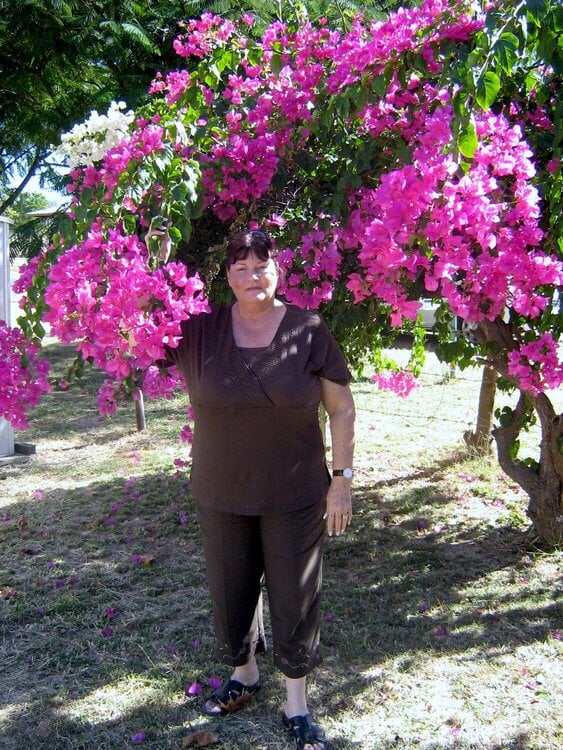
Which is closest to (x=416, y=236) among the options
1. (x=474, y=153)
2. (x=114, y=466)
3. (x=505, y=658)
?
(x=474, y=153)

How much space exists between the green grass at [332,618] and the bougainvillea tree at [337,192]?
1085 mm

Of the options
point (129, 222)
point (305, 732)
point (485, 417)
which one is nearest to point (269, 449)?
point (129, 222)

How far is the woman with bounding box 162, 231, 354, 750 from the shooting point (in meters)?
2.35

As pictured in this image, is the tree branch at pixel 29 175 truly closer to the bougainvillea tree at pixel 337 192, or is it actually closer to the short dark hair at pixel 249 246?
the bougainvillea tree at pixel 337 192

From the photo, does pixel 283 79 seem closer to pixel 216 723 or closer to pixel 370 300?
pixel 370 300

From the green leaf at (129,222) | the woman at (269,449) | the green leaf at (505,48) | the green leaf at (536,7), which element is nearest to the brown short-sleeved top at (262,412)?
the woman at (269,449)

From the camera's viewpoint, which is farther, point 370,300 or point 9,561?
point 9,561

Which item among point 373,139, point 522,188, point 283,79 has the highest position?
point 283,79

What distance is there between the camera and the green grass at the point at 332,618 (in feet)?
8.59

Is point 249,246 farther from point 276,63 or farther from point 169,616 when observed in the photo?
point 169,616

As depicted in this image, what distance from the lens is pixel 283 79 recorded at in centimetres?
311

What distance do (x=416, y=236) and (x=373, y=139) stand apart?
815 mm

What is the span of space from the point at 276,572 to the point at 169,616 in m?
1.20

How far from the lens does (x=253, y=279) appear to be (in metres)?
2.37
